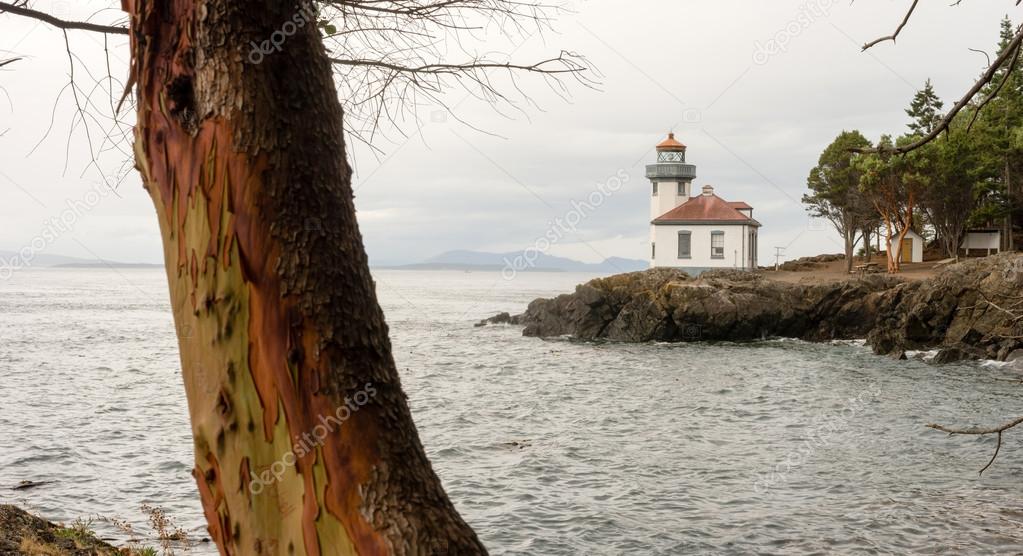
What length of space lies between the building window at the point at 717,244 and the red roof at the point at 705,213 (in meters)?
Answer: 1.02

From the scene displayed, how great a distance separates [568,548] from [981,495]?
7.01m

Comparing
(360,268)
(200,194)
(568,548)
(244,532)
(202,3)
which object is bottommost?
(568,548)

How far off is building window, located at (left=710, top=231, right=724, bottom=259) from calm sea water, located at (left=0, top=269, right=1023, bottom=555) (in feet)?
89.9

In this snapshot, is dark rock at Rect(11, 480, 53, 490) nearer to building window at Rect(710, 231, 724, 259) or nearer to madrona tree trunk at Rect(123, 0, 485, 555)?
madrona tree trunk at Rect(123, 0, 485, 555)

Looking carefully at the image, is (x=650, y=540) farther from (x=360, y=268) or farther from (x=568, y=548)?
(x=360, y=268)

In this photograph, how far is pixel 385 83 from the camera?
18.1 ft

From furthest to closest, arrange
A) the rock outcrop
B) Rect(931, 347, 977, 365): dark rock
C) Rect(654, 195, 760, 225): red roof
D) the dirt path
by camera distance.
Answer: Rect(654, 195, 760, 225): red roof → the dirt path → Rect(931, 347, 977, 365): dark rock → the rock outcrop

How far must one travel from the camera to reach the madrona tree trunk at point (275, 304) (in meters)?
3.01

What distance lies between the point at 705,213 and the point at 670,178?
4.96 m

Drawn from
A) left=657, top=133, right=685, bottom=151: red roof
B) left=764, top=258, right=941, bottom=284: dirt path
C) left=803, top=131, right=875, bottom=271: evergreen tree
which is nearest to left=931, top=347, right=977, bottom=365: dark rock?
left=764, top=258, right=941, bottom=284: dirt path

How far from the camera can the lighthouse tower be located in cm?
6681

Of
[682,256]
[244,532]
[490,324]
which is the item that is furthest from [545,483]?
[682,256]

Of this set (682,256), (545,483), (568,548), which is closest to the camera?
(568,548)

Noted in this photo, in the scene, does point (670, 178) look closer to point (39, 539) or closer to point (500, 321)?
point (500, 321)
